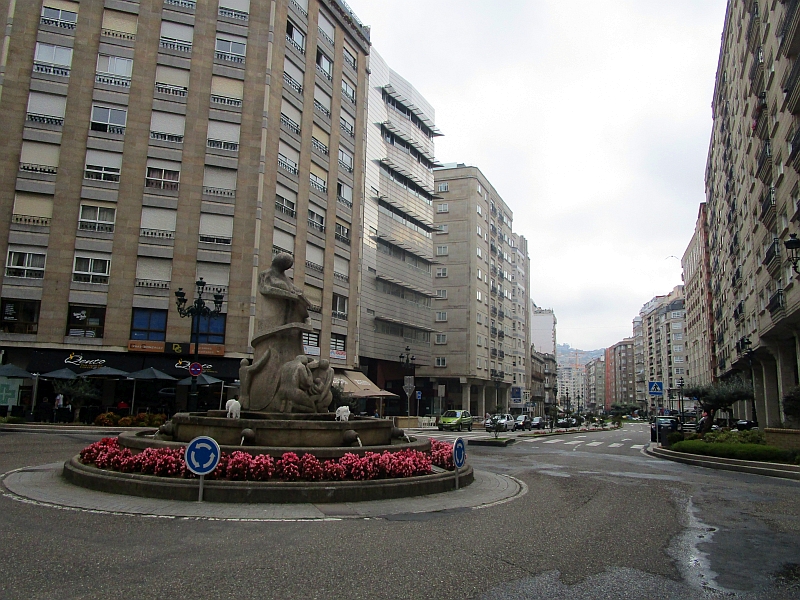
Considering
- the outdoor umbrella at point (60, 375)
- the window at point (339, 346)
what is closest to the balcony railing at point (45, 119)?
the outdoor umbrella at point (60, 375)

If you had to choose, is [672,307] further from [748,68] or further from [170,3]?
[170,3]

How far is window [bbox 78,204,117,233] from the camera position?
33469mm

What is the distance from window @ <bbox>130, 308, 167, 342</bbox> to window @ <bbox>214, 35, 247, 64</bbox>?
16.9 metres

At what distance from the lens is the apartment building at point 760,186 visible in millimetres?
26500

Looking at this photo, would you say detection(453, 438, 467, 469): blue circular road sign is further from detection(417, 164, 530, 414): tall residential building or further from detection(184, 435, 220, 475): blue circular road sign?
detection(417, 164, 530, 414): tall residential building

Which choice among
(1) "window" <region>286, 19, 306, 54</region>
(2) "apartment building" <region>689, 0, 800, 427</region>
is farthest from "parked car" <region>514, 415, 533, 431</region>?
(1) "window" <region>286, 19, 306, 54</region>

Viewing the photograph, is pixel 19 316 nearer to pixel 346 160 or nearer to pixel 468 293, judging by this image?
pixel 346 160

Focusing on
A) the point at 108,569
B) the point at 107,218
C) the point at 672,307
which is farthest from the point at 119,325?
the point at 672,307

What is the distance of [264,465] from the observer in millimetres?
9719

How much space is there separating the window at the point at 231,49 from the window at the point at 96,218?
12.3 metres

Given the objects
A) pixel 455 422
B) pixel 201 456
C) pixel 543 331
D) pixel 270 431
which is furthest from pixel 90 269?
pixel 543 331

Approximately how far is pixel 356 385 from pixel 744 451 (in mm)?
27390

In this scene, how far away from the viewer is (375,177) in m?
52.8

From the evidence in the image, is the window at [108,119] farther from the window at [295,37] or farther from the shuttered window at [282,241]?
the window at [295,37]
